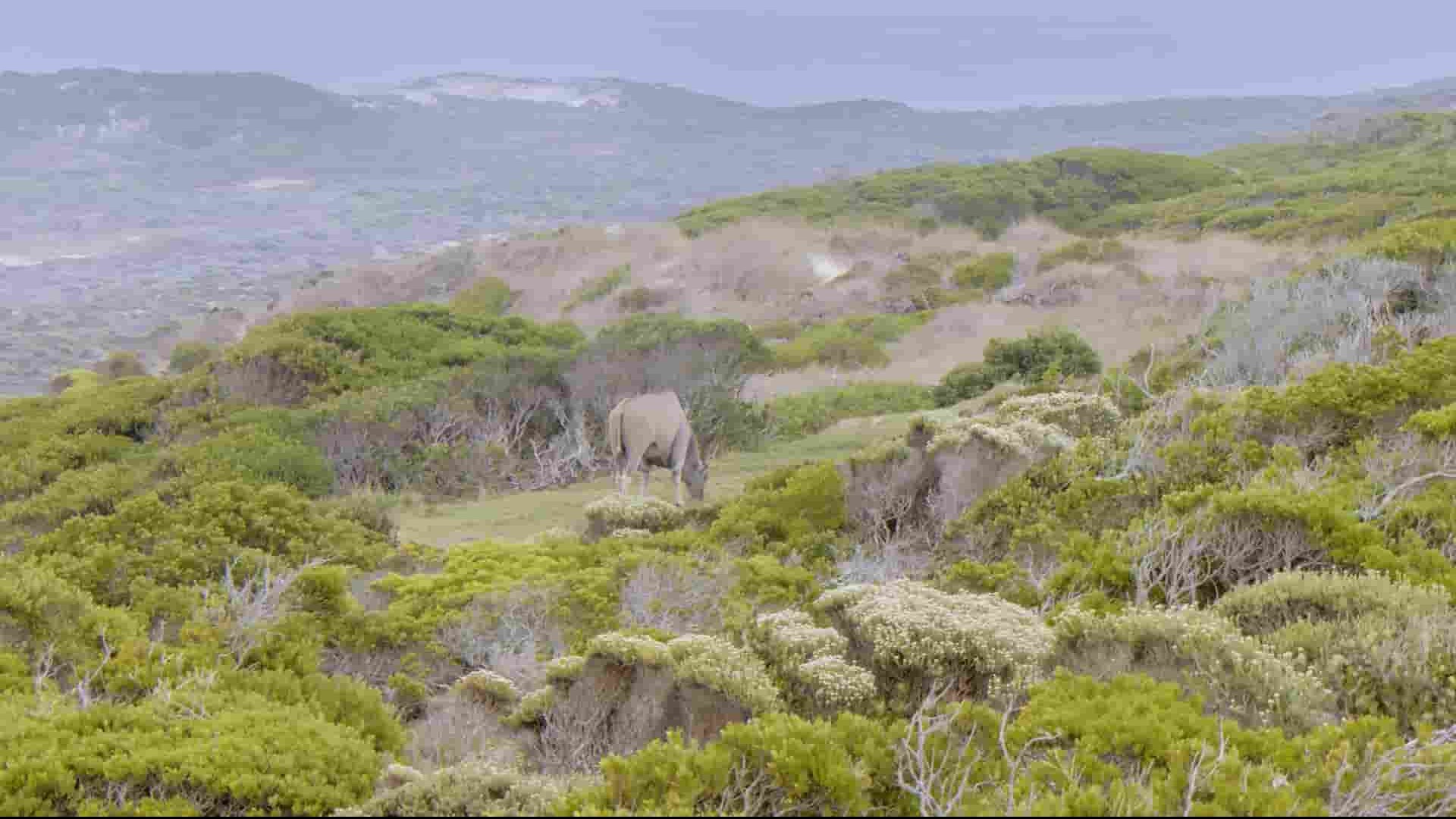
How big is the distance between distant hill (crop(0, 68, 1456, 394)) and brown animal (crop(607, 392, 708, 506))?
36809mm

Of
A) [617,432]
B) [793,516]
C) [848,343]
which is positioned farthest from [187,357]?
[793,516]

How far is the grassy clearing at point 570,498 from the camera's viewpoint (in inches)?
516

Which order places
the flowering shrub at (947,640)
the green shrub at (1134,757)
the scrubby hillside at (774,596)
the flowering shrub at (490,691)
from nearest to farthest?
the green shrub at (1134,757) < the scrubby hillside at (774,596) < the flowering shrub at (947,640) < the flowering shrub at (490,691)

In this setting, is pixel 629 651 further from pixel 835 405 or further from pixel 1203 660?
pixel 835 405

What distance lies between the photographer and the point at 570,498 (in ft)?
49.3

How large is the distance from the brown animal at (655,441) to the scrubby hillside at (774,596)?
1.04 meters

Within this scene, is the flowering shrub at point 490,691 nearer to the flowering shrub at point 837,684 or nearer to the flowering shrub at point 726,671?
the flowering shrub at point 726,671

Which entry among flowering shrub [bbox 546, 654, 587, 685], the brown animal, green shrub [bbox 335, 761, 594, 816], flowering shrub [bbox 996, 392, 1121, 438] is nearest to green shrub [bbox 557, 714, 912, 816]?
green shrub [bbox 335, 761, 594, 816]

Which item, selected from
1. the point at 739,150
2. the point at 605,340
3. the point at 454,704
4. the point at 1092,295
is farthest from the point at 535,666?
the point at 739,150

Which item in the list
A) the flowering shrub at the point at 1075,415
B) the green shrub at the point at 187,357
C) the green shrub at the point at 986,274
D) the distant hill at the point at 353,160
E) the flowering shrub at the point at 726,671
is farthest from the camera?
the distant hill at the point at 353,160

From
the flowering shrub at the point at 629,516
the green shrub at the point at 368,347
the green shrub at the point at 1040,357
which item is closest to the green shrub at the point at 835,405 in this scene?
the green shrub at the point at 1040,357

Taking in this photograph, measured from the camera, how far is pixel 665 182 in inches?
5162

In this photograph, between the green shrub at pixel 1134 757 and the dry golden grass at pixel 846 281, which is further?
the dry golden grass at pixel 846 281

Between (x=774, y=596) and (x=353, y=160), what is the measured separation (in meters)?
142
